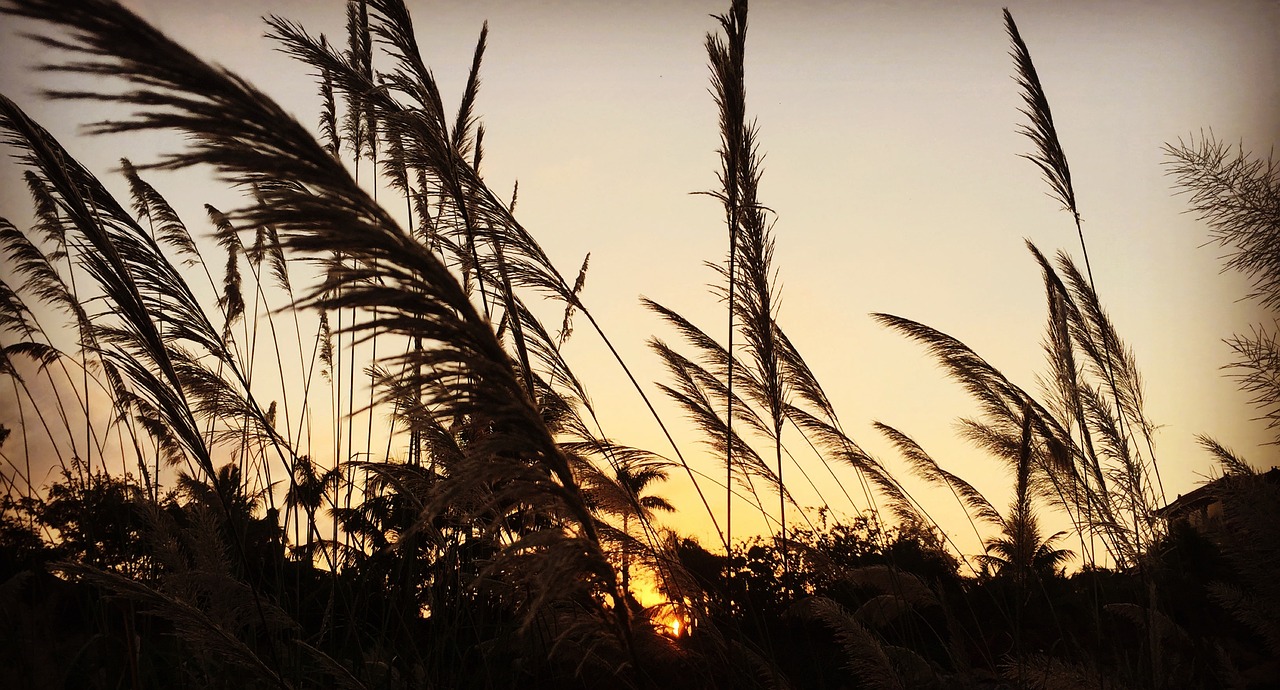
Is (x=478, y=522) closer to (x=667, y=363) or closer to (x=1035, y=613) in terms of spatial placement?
(x=667, y=363)

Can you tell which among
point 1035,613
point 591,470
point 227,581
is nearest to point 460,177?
point 591,470

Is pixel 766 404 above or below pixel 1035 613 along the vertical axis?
above

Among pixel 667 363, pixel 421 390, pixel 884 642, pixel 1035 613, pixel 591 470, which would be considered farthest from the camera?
pixel 1035 613

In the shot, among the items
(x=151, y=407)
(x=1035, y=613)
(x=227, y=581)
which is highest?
(x=151, y=407)

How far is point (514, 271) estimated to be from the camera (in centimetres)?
220

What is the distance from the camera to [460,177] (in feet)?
7.15

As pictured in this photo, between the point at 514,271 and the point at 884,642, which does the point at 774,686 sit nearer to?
the point at 884,642

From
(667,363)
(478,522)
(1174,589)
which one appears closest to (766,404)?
(667,363)

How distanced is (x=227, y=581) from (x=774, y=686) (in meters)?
1.64

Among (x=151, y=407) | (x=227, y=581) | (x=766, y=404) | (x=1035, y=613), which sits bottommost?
(x=1035, y=613)

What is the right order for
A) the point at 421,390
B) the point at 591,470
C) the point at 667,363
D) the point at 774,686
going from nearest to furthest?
the point at 421,390, the point at 591,470, the point at 774,686, the point at 667,363

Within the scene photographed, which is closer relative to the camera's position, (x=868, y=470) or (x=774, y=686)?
(x=774, y=686)

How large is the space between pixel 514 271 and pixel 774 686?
1456 mm

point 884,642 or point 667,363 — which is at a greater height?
point 667,363
